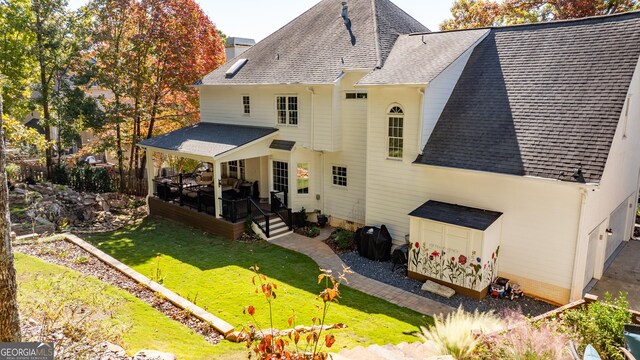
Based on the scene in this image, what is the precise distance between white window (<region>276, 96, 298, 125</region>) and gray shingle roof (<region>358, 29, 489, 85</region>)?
4.26 meters

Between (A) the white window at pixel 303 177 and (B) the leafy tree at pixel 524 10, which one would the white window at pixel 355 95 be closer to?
(A) the white window at pixel 303 177

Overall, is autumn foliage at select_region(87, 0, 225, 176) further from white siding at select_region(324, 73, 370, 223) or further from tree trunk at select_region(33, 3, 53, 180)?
white siding at select_region(324, 73, 370, 223)

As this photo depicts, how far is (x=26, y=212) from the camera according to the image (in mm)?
16797

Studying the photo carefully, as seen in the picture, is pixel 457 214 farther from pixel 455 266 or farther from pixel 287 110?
pixel 287 110

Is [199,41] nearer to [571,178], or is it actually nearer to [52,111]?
[52,111]

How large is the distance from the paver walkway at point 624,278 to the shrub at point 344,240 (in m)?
7.63

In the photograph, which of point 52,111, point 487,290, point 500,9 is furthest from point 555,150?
point 52,111

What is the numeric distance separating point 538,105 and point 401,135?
4.20 m

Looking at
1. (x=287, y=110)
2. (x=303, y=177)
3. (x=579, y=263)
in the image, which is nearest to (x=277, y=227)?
(x=303, y=177)

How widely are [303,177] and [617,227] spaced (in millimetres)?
12038

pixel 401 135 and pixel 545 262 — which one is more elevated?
pixel 401 135

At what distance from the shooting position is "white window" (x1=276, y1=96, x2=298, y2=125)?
57.7 ft

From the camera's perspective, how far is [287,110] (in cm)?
1778

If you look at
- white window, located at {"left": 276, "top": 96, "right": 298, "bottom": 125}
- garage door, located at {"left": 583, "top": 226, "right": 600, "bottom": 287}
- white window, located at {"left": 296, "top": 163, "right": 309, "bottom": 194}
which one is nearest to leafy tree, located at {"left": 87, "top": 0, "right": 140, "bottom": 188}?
white window, located at {"left": 276, "top": 96, "right": 298, "bottom": 125}
